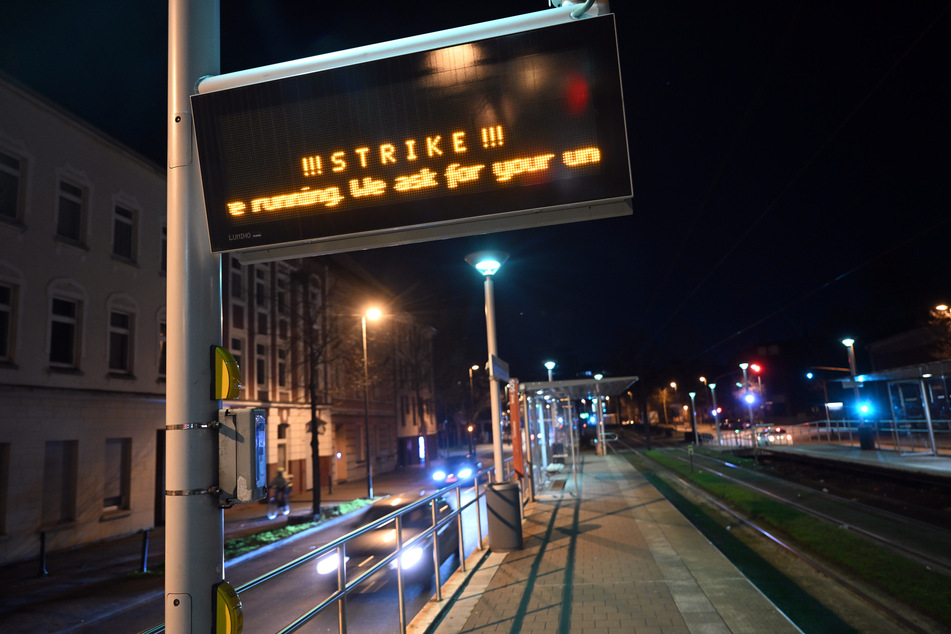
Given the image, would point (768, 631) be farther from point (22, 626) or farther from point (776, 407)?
point (776, 407)

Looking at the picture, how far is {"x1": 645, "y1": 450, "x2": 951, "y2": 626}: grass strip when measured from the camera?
7.90m

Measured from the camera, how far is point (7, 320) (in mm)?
16328

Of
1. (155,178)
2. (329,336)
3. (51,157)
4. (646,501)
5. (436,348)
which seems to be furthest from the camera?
(436,348)

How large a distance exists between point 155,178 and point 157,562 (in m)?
12.9

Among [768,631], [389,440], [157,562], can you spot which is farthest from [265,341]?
[768,631]

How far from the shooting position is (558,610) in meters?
6.89

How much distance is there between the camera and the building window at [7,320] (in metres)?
16.2

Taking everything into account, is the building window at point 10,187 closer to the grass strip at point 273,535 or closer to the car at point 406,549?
the grass strip at point 273,535

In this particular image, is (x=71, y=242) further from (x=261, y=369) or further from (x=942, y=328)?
(x=942, y=328)

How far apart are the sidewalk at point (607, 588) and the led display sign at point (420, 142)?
4688 mm

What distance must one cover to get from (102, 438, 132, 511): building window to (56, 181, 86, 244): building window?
6117 mm

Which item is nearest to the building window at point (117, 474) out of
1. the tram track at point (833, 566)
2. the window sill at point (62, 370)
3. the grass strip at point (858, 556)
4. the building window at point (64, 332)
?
the window sill at point (62, 370)

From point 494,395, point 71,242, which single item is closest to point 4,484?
point 71,242

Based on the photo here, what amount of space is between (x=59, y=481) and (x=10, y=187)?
309 inches
